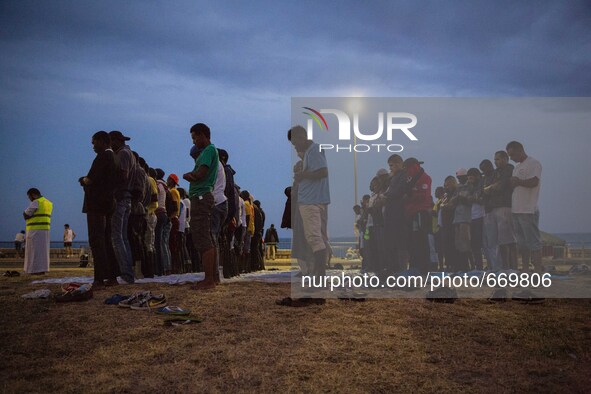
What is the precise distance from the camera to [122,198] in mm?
7598

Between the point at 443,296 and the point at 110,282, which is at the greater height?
the point at 110,282

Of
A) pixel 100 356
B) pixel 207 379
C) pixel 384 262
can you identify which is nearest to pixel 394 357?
pixel 207 379

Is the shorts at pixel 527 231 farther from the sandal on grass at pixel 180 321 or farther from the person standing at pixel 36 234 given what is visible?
the person standing at pixel 36 234

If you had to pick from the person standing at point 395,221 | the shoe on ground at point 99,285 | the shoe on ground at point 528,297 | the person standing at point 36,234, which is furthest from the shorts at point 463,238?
the person standing at point 36,234

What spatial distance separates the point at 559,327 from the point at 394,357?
1974 mm

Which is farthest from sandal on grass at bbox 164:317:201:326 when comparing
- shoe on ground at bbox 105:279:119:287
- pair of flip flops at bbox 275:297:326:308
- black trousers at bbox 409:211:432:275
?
black trousers at bbox 409:211:432:275

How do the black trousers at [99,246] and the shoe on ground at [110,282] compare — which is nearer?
the black trousers at [99,246]

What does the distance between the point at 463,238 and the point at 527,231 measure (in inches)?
91.4

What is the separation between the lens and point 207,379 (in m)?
3.34

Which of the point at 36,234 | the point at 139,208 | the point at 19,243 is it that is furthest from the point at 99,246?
the point at 19,243

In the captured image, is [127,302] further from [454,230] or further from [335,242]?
[335,242]

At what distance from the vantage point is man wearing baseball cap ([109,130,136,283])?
7.46 metres

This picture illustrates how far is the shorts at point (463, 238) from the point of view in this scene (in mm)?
9633

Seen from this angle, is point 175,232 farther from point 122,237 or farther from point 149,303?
point 149,303
